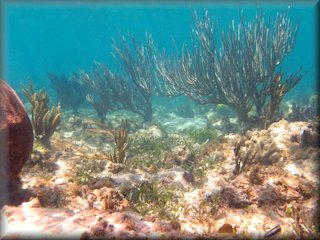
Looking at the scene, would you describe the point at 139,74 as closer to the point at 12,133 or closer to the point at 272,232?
the point at 12,133

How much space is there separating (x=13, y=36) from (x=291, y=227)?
3497 inches

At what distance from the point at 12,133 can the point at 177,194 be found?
262cm

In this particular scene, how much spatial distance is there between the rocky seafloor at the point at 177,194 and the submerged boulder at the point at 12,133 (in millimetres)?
447

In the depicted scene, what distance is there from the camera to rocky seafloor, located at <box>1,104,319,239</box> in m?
3.11

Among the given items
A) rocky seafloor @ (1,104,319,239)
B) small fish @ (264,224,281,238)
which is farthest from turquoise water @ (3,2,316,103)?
small fish @ (264,224,281,238)

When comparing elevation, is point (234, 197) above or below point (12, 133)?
below

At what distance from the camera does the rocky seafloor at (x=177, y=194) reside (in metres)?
3.11

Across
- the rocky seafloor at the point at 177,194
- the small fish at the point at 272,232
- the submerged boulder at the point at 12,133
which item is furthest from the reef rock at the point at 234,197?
the submerged boulder at the point at 12,133

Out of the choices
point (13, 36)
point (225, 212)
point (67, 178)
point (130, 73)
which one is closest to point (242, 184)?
point (225, 212)

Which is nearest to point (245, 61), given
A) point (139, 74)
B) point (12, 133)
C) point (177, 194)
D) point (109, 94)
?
point (139, 74)

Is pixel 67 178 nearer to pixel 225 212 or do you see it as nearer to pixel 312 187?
pixel 225 212

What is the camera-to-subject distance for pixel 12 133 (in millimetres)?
A: 3740

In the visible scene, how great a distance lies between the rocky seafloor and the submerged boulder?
0.45 meters

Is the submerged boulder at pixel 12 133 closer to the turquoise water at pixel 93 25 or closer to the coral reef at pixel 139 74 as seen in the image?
the coral reef at pixel 139 74
